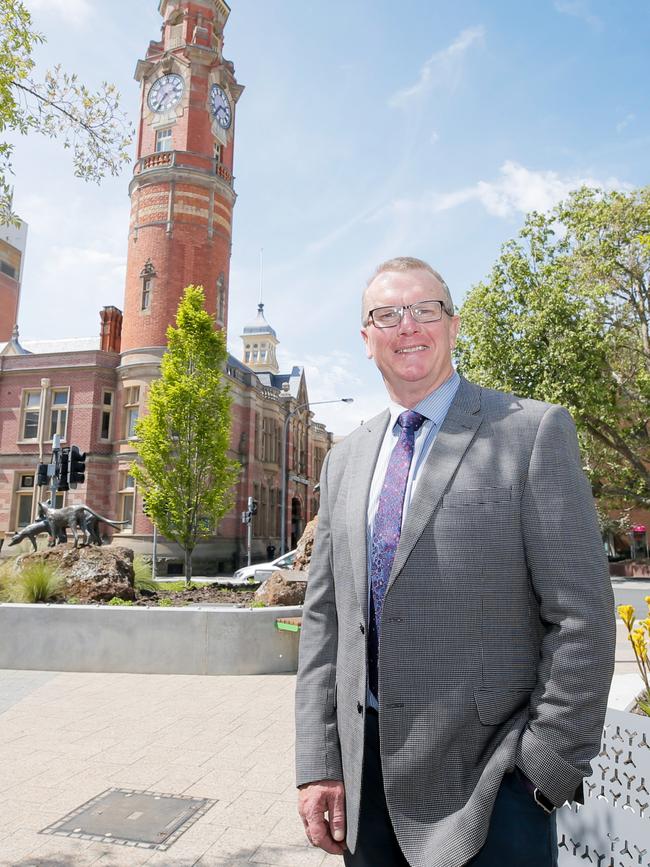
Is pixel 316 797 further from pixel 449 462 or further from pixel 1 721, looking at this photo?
pixel 1 721

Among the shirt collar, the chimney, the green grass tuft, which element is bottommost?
the green grass tuft

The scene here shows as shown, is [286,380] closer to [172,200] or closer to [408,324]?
[172,200]

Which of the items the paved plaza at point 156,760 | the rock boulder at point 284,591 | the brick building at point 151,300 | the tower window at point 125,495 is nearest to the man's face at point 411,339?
the paved plaza at point 156,760

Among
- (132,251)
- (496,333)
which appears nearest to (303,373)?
(132,251)

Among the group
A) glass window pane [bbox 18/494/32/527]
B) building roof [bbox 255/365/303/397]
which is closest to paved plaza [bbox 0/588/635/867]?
glass window pane [bbox 18/494/32/527]

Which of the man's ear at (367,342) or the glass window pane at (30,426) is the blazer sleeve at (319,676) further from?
the glass window pane at (30,426)

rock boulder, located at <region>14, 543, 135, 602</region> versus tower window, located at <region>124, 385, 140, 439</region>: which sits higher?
tower window, located at <region>124, 385, 140, 439</region>

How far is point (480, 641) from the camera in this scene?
1739 millimetres

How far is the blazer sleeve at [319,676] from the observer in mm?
1952

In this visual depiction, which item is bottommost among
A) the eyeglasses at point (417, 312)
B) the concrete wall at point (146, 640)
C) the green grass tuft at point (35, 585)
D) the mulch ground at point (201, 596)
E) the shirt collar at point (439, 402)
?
the concrete wall at point (146, 640)

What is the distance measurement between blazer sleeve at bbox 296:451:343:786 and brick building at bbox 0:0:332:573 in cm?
2702

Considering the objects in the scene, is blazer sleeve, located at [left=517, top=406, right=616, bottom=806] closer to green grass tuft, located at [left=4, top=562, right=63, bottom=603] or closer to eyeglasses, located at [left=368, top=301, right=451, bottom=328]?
eyeglasses, located at [left=368, top=301, right=451, bottom=328]

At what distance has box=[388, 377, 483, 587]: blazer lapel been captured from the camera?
Answer: 5.97ft

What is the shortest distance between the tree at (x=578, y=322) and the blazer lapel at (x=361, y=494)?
1979 centimetres
